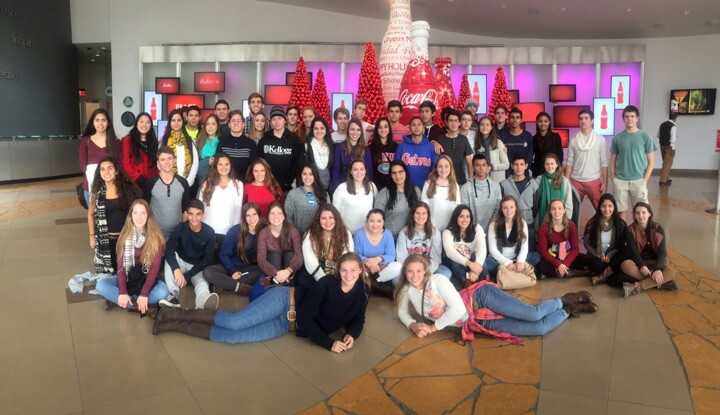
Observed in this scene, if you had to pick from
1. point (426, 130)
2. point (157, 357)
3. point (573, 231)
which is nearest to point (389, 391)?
point (157, 357)

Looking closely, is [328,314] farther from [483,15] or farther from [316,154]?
[483,15]

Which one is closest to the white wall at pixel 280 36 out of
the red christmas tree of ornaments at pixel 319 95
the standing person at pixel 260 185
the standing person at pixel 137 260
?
the red christmas tree of ornaments at pixel 319 95

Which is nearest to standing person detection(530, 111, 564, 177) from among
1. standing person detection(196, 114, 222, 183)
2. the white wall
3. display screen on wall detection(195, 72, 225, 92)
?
standing person detection(196, 114, 222, 183)

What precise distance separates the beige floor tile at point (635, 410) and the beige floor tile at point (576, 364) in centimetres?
11

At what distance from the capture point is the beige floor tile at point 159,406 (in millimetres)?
2828

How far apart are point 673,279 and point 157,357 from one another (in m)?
4.48

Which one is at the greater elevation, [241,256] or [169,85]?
[169,85]

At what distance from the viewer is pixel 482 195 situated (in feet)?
18.4

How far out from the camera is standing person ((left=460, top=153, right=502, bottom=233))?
5578 millimetres

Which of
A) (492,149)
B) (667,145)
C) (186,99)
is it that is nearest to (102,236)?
(492,149)

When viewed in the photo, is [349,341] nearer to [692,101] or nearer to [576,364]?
[576,364]

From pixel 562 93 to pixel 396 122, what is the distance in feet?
31.0

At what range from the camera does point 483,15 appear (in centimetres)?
1335

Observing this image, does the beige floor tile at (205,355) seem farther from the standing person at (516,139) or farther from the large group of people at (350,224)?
the standing person at (516,139)
